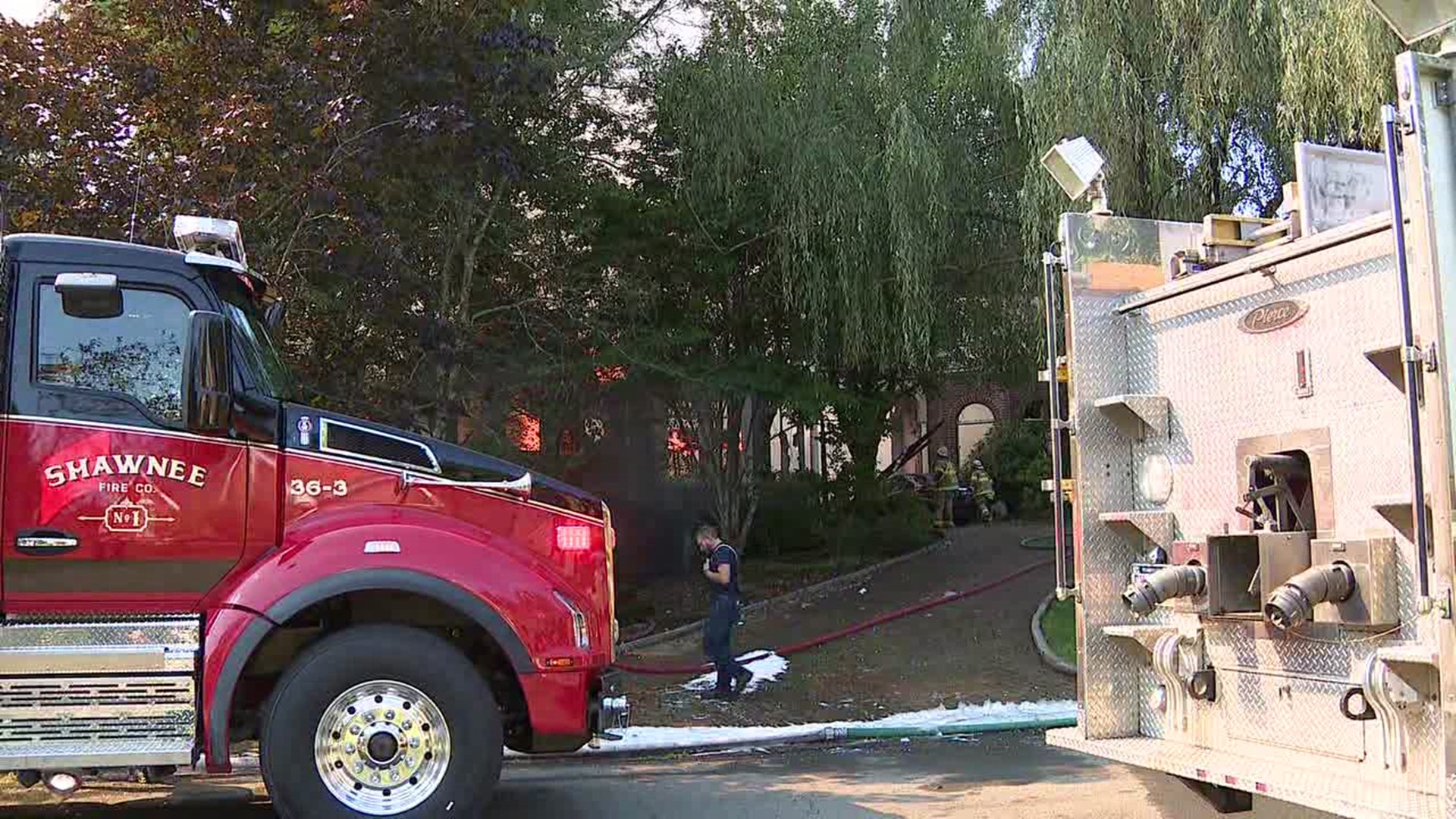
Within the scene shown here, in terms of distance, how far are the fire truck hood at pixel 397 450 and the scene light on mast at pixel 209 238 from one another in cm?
85

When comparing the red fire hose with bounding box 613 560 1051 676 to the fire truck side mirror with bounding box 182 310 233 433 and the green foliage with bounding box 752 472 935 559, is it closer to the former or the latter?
the green foliage with bounding box 752 472 935 559

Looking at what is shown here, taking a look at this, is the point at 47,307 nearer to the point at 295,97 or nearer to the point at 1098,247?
the point at 295,97

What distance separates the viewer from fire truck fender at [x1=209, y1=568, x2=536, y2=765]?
5.55 meters

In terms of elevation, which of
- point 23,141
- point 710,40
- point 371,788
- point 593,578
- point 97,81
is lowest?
point 371,788

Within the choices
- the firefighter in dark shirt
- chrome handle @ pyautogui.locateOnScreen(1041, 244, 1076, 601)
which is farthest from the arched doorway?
chrome handle @ pyautogui.locateOnScreen(1041, 244, 1076, 601)

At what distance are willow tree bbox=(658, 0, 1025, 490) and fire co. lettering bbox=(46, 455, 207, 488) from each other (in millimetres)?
8323

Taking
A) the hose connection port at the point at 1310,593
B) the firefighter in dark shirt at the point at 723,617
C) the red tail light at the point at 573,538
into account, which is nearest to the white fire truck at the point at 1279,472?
the hose connection port at the point at 1310,593

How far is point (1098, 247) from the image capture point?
6.30 m

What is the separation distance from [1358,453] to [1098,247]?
5.96 ft

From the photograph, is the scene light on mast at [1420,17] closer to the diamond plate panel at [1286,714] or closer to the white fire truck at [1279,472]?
the white fire truck at [1279,472]

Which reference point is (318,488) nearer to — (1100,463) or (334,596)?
(334,596)

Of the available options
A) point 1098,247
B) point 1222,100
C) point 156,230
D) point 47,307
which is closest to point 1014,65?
point 1222,100

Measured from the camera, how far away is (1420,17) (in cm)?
398

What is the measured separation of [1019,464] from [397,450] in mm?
21585
